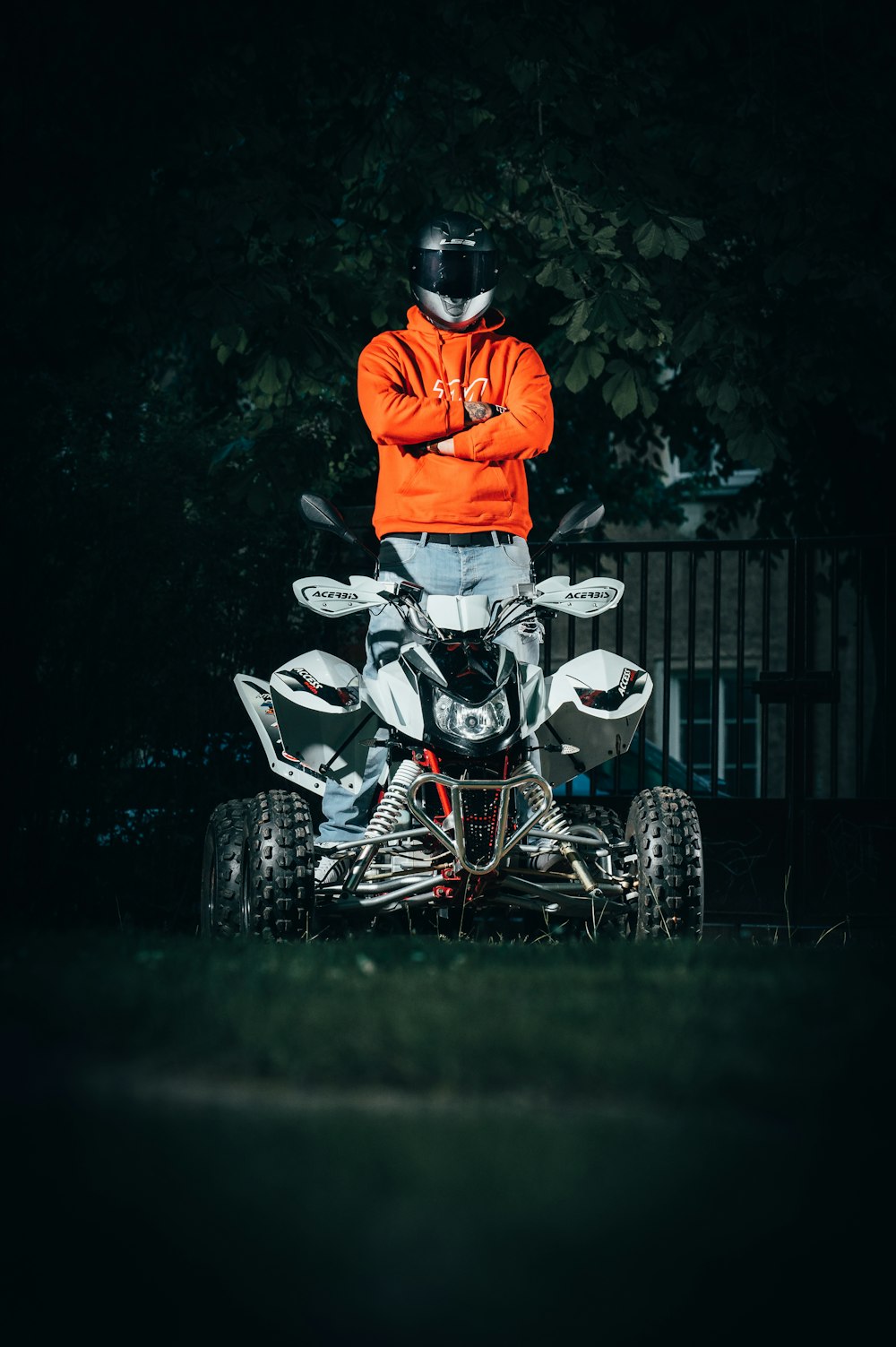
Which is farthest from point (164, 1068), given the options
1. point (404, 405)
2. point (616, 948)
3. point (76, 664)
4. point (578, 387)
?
point (578, 387)

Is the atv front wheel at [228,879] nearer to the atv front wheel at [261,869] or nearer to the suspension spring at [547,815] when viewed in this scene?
the atv front wheel at [261,869]

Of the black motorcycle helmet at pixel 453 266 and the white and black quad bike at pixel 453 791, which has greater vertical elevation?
the black motorcycle helmet at pixel 453 266

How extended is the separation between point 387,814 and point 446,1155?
2.91 metres

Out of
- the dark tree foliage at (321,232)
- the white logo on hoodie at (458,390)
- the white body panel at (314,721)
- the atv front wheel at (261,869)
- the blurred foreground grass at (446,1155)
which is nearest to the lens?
the blurred foreground grass at (446,1155)

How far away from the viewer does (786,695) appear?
9375 mm

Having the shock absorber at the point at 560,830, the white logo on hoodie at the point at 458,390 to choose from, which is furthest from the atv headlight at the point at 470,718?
the white logo on hoodie at the point at 458,390

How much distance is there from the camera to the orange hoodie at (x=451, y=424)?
6122mm

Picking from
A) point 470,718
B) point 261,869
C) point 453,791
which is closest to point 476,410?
point 470,718

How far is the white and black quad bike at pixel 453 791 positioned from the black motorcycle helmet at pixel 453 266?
3.02 ft

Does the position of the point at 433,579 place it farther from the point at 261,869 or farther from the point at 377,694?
the point at 261,869

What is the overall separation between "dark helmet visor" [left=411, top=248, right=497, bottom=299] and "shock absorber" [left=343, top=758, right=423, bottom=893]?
5.95 ft

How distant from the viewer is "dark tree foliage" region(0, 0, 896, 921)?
27.7 ft

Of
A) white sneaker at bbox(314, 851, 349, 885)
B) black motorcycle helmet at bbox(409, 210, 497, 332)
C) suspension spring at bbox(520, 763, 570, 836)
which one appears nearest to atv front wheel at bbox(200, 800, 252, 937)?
white sneaker at bbox(314, 851, 349, 885)

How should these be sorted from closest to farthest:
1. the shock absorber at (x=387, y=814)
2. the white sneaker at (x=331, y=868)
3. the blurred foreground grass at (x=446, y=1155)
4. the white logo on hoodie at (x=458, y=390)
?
the blurred foreground grass at (x=446, y=1155) → the shock absorber at (x=387, y=814) → the white sneaker at (x=331, y=868) → the white logo on hoodie at (x=458, y=390)
